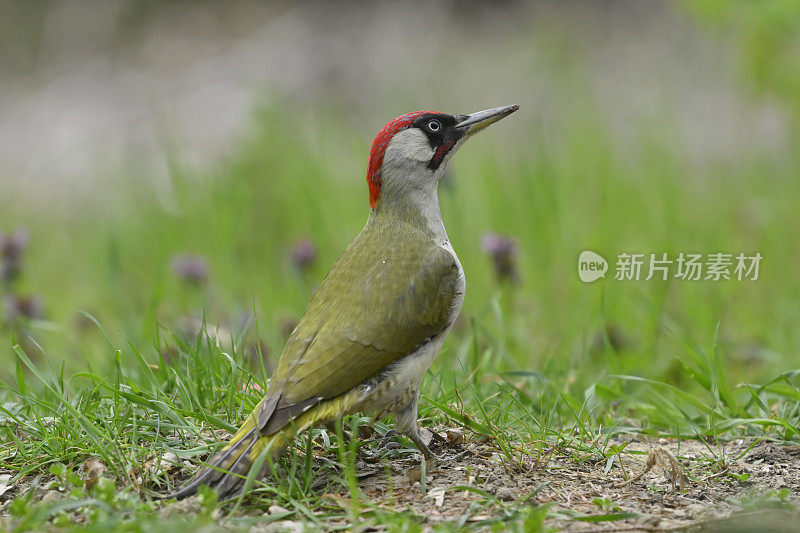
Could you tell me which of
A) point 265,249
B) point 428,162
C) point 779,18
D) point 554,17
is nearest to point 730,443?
point 428,162

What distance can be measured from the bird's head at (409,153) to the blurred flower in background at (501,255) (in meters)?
1.55

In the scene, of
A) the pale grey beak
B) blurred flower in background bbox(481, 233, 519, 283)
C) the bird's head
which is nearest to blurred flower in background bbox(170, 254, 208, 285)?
blurred flower in background bbox(481, 233, 519, 283)

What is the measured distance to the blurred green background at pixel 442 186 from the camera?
5.66 m

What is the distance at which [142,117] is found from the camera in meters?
11.2

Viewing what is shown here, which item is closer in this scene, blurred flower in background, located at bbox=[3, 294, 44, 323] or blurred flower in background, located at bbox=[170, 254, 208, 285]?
blurred flower in background, located at bbox=[3, 294, 44, 323]

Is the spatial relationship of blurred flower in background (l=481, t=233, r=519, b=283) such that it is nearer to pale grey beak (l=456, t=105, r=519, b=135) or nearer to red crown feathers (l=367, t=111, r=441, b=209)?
pale grey beak (l=456, t=105, r=519, b=135)

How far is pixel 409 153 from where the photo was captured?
3.95m

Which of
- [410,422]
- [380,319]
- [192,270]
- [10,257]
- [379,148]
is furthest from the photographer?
[192,270]

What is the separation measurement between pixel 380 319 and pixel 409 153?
2.84ft

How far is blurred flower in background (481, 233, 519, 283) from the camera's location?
5523 mm

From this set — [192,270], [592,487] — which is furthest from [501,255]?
[592,487]

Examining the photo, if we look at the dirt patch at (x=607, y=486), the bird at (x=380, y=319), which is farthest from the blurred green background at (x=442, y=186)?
the bird at (x=380, y=319)

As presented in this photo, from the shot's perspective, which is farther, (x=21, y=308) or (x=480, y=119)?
(x=21, y=308)

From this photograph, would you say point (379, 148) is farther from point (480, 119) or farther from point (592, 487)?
point (592, 487)
